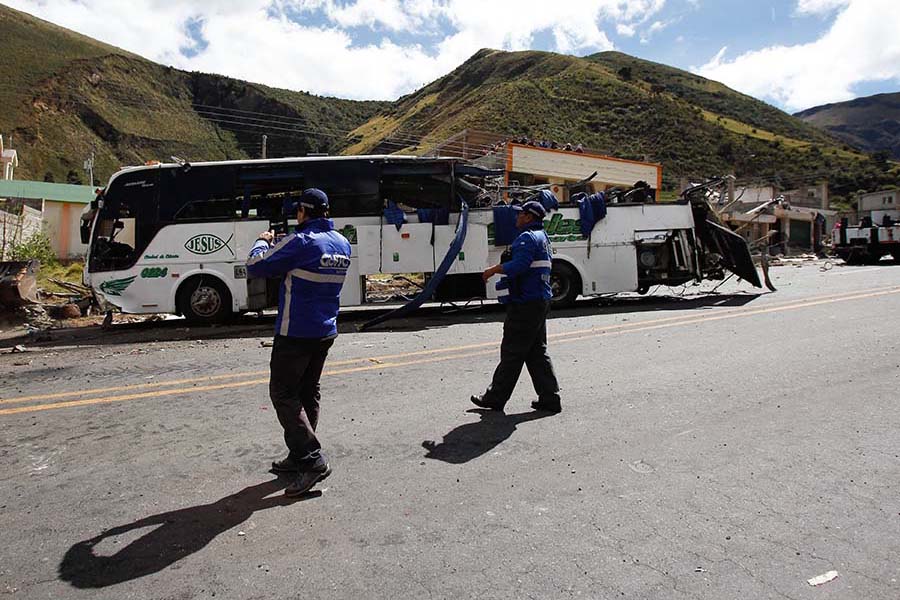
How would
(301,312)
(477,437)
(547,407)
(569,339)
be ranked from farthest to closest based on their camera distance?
(569,339), (547,407), (477,437), (301,312)

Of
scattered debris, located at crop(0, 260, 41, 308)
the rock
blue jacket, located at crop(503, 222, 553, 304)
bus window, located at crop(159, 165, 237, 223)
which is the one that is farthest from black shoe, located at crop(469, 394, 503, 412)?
the rock

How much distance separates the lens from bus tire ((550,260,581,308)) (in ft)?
39.9

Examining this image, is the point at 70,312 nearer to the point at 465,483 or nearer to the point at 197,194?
the point at 197,194

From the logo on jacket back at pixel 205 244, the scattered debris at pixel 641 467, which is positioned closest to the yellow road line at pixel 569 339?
the scattered debris at pixel 641 467

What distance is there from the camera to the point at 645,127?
69.9 meters

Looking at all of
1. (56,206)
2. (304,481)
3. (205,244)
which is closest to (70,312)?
(205,244)

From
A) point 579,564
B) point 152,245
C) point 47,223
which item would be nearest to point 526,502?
point 579,564

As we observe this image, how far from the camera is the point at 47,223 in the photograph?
2777 centimetres

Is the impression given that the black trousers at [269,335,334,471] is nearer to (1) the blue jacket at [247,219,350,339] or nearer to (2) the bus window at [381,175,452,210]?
(1) the blue jacket at [247,219,350,339]

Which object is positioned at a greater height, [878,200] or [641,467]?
[878,200]

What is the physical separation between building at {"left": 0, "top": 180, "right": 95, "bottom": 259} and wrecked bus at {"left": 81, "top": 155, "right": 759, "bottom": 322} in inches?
676

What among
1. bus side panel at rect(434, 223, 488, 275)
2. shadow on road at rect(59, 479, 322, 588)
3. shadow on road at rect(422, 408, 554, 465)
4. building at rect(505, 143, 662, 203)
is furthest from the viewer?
building at rect(505, 143, 662, 203)

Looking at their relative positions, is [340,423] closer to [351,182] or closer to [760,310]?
[351,182]

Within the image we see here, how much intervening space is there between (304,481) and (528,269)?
2545 millimetres
